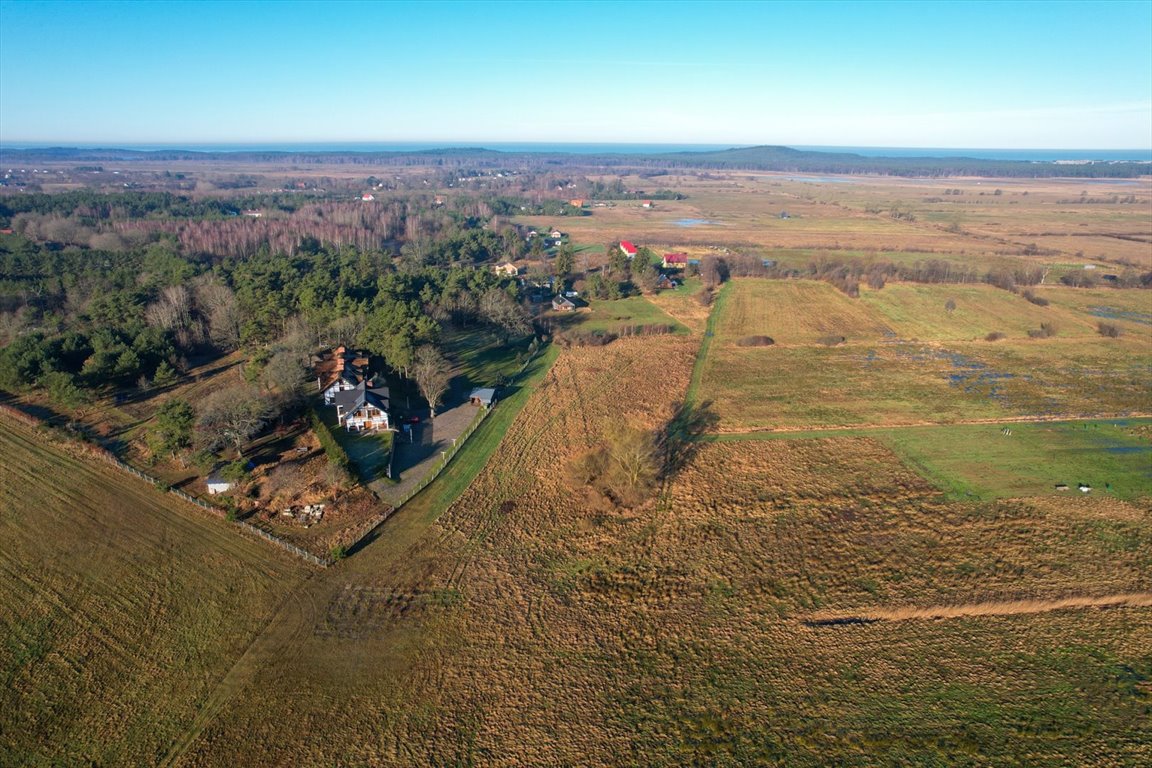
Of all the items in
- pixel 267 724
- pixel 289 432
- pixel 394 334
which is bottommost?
pixel 267 724

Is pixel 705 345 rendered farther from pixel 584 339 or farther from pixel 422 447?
pixel 422 447

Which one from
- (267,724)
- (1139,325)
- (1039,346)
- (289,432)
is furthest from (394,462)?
(1139,325)

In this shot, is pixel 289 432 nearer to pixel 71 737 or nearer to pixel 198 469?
pixel 198 469

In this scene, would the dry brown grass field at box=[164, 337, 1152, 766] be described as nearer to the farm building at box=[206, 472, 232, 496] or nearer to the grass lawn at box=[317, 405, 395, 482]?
the grass lawn at box=[317, 405, 395, 482]

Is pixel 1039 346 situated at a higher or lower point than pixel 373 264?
lower

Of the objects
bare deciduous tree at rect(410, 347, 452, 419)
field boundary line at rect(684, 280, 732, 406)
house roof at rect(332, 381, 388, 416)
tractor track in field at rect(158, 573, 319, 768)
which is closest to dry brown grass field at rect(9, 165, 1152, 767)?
tractor track in field at rect(158, 573, 319, 768)

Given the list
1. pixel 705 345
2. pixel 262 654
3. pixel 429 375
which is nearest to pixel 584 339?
pixel 705 345

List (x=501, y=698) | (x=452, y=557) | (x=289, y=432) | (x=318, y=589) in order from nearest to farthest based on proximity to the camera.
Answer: (x=501, y=698)
(x=318, y=589)
(x=452, y=557)
(x=289, y=432)
